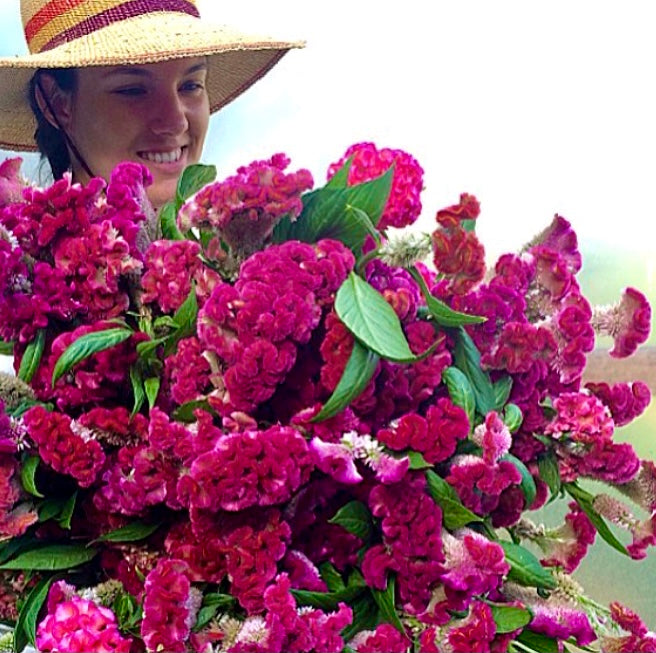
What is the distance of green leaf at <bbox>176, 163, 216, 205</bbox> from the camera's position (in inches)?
24.0

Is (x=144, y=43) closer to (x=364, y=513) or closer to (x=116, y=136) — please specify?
(x=116, y=136)

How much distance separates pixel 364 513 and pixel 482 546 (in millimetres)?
64

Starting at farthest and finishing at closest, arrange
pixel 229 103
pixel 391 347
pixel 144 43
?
1. pixel 229 103
2. pixel 144 43
3. pixel 391 347

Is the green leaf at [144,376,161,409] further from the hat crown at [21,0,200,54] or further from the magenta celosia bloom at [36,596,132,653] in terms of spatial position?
the hat crown at [21,0,200,54]

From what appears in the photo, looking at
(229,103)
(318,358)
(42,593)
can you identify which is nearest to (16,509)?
(42,593)

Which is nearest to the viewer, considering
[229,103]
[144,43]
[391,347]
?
[391,347]

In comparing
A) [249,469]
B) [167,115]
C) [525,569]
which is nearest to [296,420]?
[249,469]

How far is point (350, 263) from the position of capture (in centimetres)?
51

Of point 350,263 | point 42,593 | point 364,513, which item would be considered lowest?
point 42,593

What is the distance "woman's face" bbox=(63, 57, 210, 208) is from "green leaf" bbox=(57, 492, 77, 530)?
34 centimetres

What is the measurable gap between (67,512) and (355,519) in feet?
0.55

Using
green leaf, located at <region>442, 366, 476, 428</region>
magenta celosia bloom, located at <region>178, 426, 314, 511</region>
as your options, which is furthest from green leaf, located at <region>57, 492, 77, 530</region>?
green leaf, located at <region>442, 366, 476, 428</region>

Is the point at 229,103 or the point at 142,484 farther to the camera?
the point at 229,103

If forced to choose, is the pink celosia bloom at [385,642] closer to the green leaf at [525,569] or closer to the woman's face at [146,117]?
the green leaf at [525,569]
